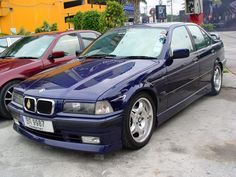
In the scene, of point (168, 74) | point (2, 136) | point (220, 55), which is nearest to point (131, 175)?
point (168, 74)

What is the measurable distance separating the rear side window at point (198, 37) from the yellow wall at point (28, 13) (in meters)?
24.5

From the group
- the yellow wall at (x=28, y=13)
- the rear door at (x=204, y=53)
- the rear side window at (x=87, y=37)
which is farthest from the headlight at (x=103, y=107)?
the yellow wall at (x=28, y=13)

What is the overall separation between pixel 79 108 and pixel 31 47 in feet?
11.6

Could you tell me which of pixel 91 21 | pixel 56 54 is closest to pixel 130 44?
pixel 56 54

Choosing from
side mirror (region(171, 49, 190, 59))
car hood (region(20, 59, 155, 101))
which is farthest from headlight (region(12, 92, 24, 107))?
side mirror (region(171, 49, 190, 59))

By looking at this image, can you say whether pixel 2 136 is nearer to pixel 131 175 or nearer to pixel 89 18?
pixel 131 175

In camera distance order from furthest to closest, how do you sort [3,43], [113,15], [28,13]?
[28,13] → [113,15] → [3,43]

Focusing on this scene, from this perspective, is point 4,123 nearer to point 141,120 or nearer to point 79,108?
point 79,108

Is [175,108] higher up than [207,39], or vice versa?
[207,39]

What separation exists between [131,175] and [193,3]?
819 cm

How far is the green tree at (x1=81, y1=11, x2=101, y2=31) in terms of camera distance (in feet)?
42.4

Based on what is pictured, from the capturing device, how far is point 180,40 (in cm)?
535

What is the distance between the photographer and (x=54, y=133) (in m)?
3.84

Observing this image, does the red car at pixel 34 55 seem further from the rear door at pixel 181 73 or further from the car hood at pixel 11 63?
the rear door at pixel 181 73
